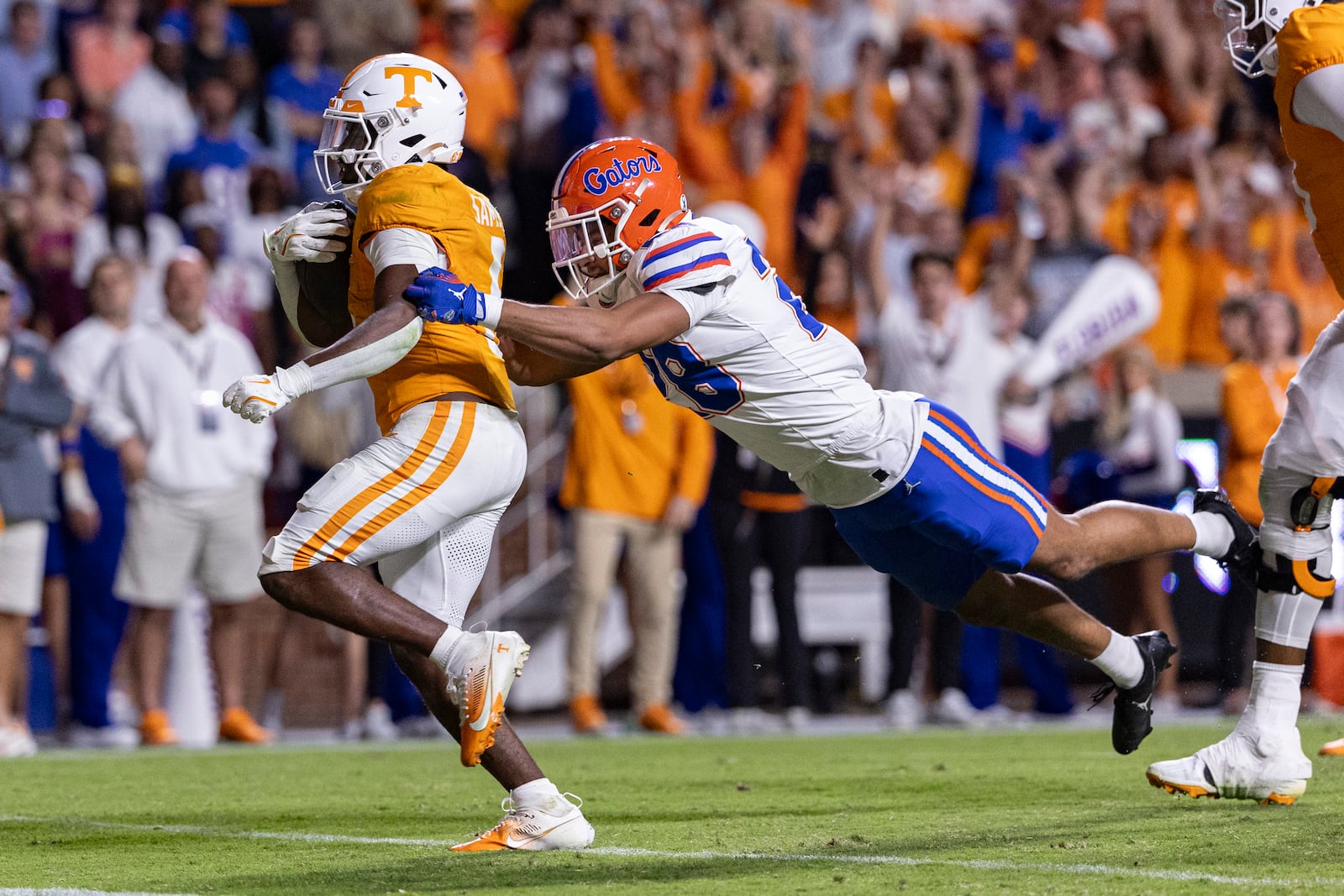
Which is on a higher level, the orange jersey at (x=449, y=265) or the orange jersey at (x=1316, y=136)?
the orange jersey at (x=1316, y=136)

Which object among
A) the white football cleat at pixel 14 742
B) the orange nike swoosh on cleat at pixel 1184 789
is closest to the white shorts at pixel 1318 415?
the orange nike swoosh on cleat at pixel 1184 789

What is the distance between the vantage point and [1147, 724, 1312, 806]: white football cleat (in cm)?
506

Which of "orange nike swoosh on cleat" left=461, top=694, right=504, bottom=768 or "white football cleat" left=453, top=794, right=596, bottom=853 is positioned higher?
"orange nike swoosh on cleat" left=461, top=694, right=504, bottom=768

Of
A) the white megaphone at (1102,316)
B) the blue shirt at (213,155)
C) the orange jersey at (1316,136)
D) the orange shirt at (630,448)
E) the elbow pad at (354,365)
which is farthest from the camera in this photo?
the blue shirt at (213,155)

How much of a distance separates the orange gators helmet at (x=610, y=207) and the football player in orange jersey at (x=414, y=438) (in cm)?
23

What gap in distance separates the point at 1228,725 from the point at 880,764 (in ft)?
8.33

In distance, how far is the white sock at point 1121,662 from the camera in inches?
205

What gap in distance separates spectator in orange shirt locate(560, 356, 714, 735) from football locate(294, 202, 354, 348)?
422 cm

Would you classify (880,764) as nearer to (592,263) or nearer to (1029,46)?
(592,263)

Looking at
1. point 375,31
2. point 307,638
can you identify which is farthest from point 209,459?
point 375,31

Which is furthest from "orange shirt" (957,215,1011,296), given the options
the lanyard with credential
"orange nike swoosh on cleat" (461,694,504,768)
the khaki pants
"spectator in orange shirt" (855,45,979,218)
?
"orange nike swoosh on cleat" (461,694,504,768)

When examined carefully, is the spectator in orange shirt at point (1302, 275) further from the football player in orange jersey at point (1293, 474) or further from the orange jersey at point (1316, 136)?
the orange jersey at point (1316, 136)

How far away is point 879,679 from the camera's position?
1054cm

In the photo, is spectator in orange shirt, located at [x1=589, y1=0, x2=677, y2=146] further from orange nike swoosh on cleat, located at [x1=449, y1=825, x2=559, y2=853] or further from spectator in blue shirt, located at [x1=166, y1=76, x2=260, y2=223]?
orange nike swoosh on cleat, located at [x1=449, y1=825, x2=559, y2=853]
